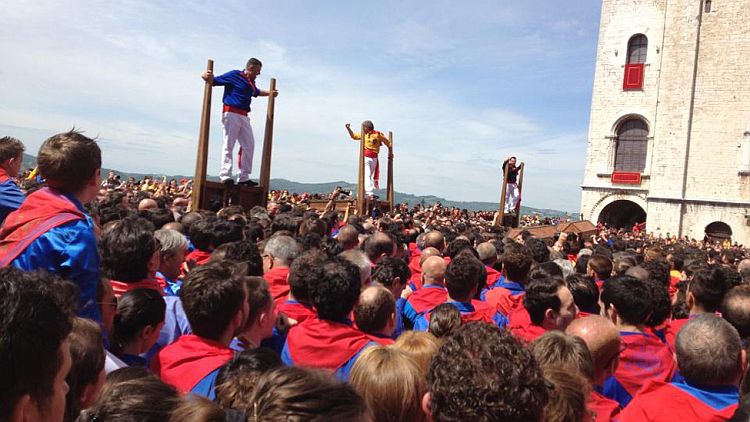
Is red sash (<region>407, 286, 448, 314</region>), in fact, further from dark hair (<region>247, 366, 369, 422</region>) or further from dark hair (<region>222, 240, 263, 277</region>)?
dark hair (<region>247, 366, 369, 422</region>)

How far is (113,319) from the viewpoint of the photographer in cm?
258

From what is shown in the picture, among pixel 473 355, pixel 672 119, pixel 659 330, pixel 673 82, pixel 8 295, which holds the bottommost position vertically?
pixel 659 330

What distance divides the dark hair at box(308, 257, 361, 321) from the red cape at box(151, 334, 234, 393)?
0.67m

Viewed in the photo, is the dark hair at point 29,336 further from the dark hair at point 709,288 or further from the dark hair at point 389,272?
the dark hair at point 709,288

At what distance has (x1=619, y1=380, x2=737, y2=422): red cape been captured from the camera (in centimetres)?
232

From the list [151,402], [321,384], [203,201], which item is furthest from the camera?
[203,201]

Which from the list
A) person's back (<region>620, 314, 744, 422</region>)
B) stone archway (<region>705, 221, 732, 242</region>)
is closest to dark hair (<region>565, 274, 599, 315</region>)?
person's back (<region>620, 314, 744, 422</region>)

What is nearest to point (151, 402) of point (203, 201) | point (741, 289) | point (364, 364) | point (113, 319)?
point (364, 364)

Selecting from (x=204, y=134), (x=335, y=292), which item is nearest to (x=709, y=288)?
(x=335, y=292)

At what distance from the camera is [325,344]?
2.89 meters

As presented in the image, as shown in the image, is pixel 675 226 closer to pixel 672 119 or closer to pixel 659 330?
pixel 672 119

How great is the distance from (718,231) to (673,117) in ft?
20.5

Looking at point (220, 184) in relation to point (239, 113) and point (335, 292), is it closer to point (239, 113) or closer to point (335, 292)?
point (239, 113)

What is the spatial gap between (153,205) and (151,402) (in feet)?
20.0
